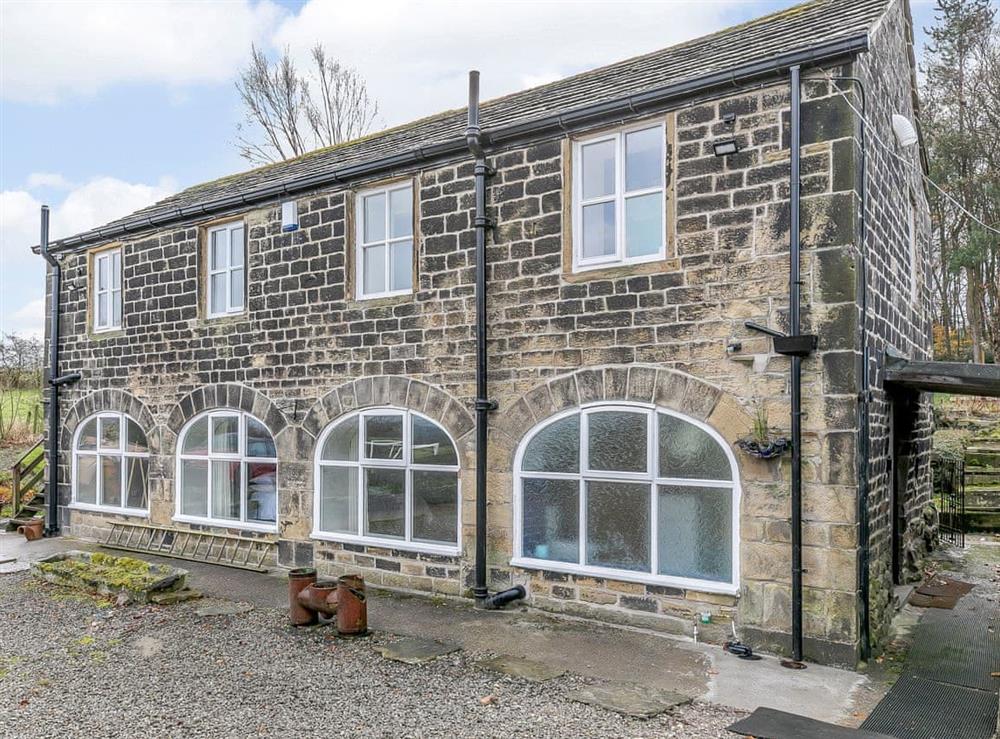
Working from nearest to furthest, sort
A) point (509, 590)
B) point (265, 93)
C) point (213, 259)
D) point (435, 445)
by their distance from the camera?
point (509, 590) → point (435, 445) → point (213, 259) → point (265, 93)

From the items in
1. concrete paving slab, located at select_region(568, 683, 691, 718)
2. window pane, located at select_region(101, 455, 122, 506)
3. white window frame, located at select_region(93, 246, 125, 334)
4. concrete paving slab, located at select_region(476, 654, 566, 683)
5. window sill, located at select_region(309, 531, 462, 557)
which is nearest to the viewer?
concrete paving slab, located at select_region(568, 683, 691, 718)

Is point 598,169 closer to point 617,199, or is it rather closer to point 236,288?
point 617,199

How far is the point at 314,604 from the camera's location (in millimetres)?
7727

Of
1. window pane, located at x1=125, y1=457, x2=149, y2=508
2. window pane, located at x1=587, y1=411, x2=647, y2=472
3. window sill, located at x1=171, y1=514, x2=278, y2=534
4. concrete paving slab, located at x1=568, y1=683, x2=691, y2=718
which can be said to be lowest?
concrete paving slab, located at x1=568, y1=683, x2=691, y2=718

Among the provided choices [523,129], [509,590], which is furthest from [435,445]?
[523,129]

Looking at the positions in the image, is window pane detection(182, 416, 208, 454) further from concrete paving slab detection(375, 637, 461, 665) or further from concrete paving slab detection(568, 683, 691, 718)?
concrete paving slab detection(568, 683, 691, 718)

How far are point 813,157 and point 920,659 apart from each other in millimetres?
4504

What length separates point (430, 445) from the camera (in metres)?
9.23

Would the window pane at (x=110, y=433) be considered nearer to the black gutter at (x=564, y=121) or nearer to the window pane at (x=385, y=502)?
the black gutter at (x=564, y=121)

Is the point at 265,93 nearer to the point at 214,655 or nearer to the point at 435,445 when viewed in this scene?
the point at 435,445

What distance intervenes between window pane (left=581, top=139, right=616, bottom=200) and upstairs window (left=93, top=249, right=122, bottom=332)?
869 cm

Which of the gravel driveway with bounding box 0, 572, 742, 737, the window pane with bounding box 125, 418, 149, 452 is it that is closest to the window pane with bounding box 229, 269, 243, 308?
the window pane with bounding box 125, 418, 149, 452

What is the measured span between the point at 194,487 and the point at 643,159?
27.0 feet

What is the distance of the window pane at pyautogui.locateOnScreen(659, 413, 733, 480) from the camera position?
7.23 m
